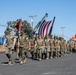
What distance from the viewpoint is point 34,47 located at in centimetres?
2636

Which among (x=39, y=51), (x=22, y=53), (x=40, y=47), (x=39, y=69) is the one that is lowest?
(x=39, y=69)

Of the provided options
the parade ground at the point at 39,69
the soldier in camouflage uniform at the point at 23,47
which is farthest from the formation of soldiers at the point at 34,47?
the parade ground at the point at 39,69

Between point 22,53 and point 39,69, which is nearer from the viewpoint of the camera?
point 39,69

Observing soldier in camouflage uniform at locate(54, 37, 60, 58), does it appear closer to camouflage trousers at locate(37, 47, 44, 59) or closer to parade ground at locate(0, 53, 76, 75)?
camouflage trousers at locate(37, 47, 44, 59)

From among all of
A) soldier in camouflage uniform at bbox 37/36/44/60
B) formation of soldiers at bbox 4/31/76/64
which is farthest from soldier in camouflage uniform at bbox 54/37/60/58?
soldier in camouflage uniform at bbox 37/36/44/60

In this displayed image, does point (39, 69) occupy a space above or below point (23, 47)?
below

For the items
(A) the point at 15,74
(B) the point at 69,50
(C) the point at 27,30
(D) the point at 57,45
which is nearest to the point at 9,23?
(C) the point at 27,30

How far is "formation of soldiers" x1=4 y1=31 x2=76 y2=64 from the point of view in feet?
66.4

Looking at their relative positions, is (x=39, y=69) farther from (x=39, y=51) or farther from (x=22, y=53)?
(x=39, y=51)

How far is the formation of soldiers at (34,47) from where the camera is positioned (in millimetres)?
20234

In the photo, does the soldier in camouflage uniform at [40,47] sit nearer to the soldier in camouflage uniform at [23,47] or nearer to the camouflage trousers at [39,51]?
the camouflage trousers at [39,51]

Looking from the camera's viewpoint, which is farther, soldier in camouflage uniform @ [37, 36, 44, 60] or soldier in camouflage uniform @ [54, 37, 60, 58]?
soldier in camouflage uniform @ [54, 37, 60, 58]

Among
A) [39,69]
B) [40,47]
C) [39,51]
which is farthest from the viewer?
[39,51]

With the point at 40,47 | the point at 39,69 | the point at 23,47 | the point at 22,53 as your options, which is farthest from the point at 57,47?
the point at 39,69
